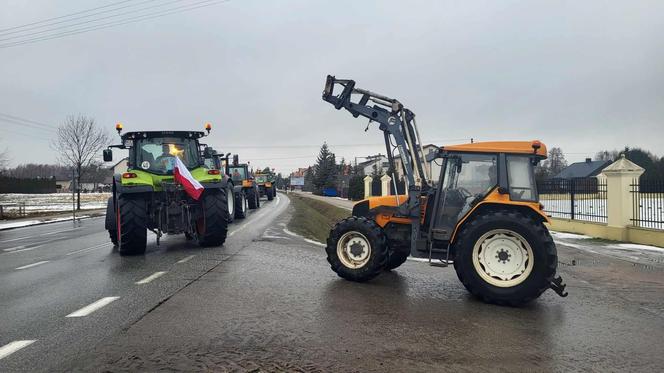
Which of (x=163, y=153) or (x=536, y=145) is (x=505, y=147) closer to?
(x=536, y=145)

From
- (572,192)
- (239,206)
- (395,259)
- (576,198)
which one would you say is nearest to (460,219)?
(395,259)

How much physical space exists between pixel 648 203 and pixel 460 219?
905cm

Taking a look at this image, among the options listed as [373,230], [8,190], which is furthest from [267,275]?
[8,190]

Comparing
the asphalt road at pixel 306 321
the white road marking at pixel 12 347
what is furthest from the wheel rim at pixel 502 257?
the white road marking at pixel 12 347

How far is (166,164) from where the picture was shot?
11.3 meters

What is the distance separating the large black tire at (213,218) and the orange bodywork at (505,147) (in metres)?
5.98

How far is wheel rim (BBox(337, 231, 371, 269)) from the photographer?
272 inches

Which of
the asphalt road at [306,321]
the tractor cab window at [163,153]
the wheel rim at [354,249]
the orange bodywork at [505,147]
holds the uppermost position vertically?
the tractor cab window at [163,153]

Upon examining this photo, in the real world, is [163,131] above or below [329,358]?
above

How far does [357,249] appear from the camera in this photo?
23.0 feet

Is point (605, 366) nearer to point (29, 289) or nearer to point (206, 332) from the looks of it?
point (206, 332)

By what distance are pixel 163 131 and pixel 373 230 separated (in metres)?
7.16

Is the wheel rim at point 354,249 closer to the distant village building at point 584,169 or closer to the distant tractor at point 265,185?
the distant tractor at point 265,185

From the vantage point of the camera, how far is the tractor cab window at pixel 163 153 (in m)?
11.2
